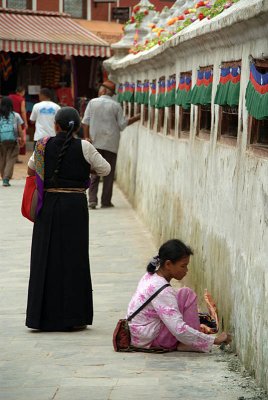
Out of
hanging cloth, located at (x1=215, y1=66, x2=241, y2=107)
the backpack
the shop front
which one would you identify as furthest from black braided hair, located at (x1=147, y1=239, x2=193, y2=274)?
the shop front

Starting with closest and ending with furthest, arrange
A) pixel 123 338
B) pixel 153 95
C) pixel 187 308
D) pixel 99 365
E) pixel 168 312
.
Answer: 1. pixel 99 365
2. pixel 168 312
3. pixel 187 308
4. pixel 123 338
5. pixel 153 95

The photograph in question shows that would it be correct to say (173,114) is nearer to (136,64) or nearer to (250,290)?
(136,64)

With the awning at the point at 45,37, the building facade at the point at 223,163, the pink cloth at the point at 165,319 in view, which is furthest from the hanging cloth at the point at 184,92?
the awning at the point at 45,37

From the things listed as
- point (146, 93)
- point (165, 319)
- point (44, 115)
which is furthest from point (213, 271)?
point (44, 115)

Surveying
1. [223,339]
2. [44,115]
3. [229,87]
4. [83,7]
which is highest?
[83,7]

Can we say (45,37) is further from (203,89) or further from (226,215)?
(226,215)

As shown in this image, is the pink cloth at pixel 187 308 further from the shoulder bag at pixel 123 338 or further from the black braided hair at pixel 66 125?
the black braided hair at pixel 66 125

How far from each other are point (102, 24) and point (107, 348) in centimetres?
3116

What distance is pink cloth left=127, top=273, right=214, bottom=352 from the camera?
769 cm

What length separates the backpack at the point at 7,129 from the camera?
20.8m

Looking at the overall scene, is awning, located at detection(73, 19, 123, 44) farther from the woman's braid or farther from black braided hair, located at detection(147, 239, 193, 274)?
black braided hair, located at detection(147, 239, 193, 274)

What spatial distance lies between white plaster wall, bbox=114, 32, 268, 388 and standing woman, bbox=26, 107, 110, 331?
101cm

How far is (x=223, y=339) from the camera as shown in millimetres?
7594

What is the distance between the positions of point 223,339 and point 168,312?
42 cm
